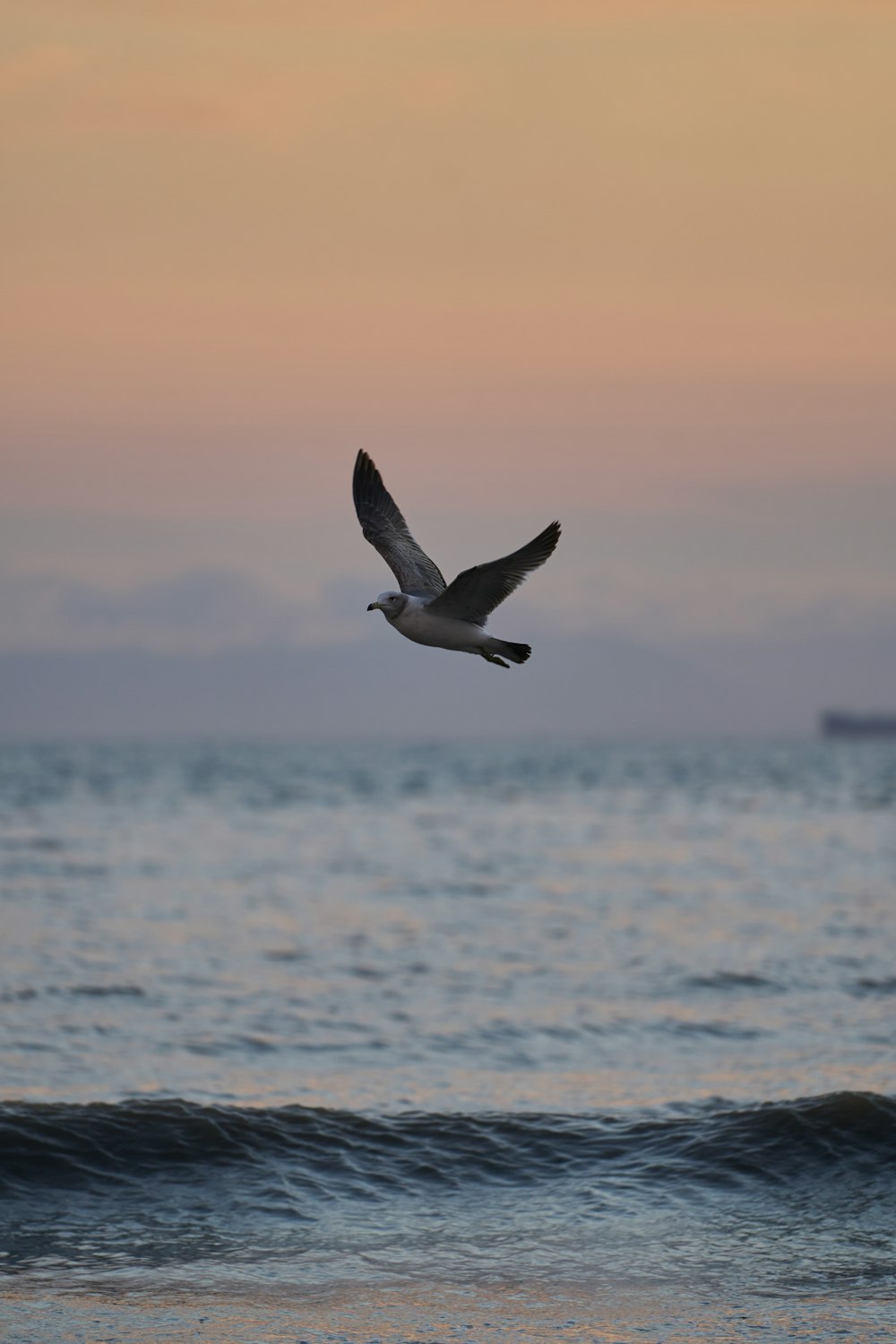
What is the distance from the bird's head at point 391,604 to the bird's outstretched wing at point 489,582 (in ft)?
0.67

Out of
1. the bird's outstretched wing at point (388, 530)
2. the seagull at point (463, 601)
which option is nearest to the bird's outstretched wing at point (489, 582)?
the seagull at point (463, 601)

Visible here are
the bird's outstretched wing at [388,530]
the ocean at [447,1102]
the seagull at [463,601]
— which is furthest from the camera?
the bird's outstretched wing at [388,530]

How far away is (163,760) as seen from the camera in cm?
8938

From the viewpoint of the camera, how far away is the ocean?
9.41 meters

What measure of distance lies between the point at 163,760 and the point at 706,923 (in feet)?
226

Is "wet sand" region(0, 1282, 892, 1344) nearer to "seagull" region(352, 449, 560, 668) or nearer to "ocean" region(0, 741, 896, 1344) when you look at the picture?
"ocean" region(0, 741, 896, 1344)

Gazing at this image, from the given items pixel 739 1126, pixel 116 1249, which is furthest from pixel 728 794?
pixel 116 1249

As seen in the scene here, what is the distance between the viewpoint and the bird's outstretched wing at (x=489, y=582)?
888 centimetres

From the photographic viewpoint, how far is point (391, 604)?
9562mm

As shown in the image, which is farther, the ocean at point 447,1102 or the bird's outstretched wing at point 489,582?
the ocean at point 447,1102

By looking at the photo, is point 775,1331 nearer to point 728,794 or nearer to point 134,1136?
point 134,1136

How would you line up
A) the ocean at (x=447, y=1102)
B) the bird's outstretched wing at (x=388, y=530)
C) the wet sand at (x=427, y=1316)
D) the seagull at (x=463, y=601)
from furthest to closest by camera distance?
the bird's outstretched wing at (x=388, y=530), the ocean at (x=447, y=1102), the seagull at (x=463, y=601), the wet sand at (x=427, y=1316)

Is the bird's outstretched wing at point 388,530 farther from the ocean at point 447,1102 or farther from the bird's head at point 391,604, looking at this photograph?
the ocean at point 447,1102

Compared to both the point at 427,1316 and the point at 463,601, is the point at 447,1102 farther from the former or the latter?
the point at 463,601
